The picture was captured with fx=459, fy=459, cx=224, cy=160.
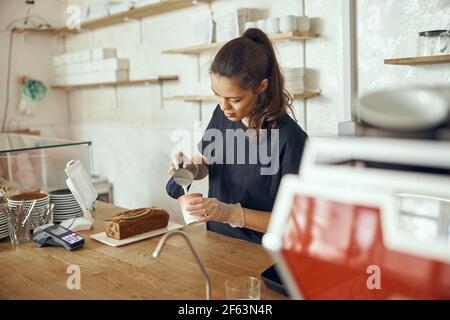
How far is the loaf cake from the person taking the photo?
178 cm

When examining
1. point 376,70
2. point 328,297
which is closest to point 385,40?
point 376,70

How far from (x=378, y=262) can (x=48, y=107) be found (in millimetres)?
5101

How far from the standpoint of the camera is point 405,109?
2.27 feet

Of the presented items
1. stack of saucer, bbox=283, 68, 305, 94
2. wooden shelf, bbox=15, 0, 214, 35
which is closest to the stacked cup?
stack of saucer, bbox=283, 68, 305, 94

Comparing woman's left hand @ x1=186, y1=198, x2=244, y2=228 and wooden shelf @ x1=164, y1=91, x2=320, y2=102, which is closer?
woman's left hand @ x1=186, y1=198, x2=244, y2=228

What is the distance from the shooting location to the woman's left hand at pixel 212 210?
1.56 metres

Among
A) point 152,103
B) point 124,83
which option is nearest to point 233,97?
point 152,103

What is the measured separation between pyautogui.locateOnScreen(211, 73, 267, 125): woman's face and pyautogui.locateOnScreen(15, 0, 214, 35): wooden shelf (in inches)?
81.1

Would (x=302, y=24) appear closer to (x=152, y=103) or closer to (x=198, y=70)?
(x=198, y=70)

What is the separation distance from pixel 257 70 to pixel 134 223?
30.1 inches

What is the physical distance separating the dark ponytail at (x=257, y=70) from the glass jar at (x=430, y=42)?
984 mm

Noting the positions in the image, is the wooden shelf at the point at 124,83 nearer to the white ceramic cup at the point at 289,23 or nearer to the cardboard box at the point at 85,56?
the cardboard box at the point at 85,56

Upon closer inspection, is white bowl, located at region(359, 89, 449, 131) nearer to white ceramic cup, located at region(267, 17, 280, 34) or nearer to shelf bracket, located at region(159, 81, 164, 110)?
white ceramic cup, located at region(267, 17, 280, 34)

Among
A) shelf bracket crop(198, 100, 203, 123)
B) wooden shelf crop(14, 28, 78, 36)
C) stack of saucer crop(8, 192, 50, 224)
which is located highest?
wooden shelf crop(14, 28, 78, 36)
